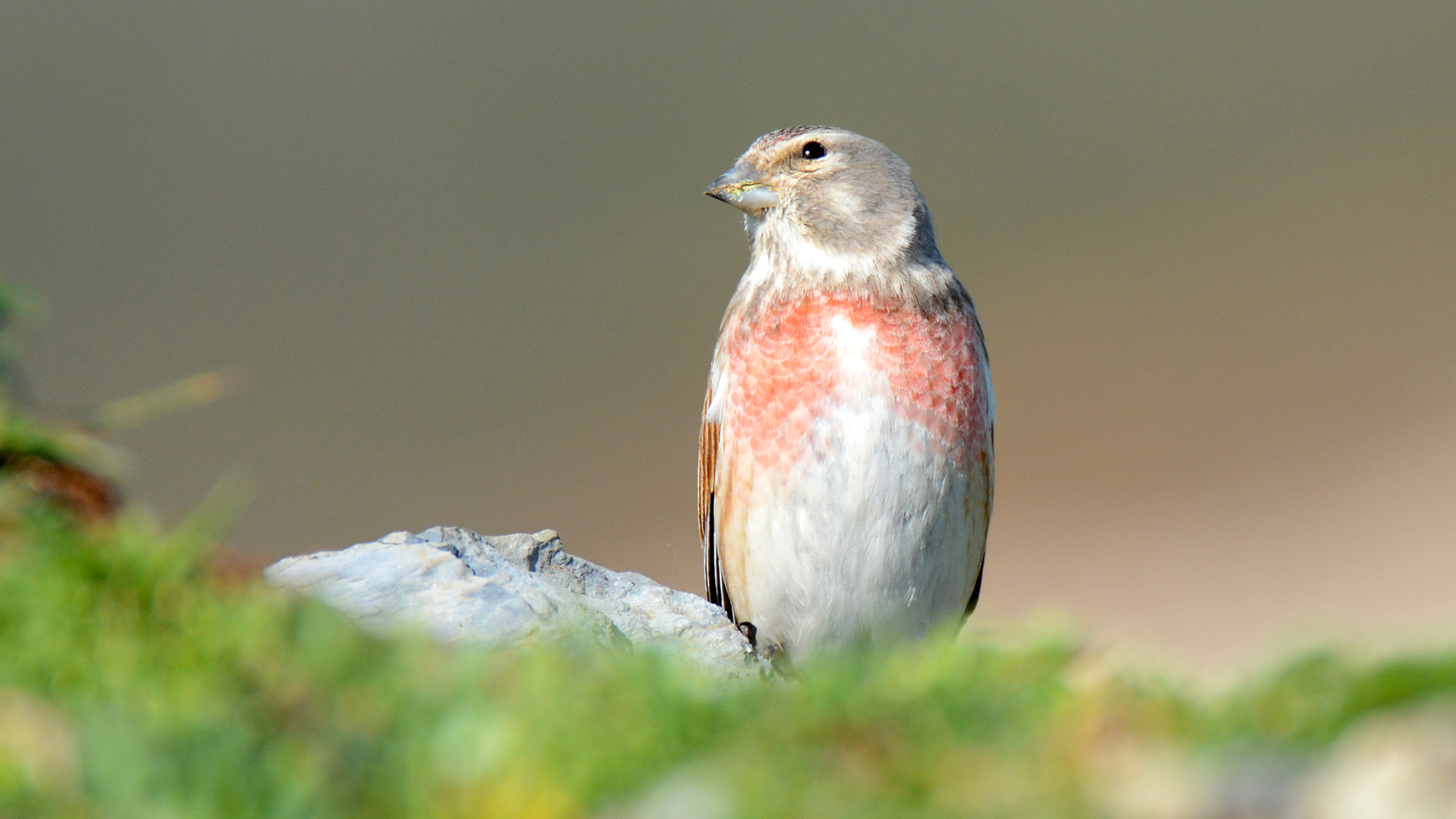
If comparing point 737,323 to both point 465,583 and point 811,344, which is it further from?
point 465,583

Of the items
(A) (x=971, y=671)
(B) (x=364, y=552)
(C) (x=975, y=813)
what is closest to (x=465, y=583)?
(B) (x=364, y=552)

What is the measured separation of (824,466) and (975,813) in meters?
1.96

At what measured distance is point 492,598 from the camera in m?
1.74

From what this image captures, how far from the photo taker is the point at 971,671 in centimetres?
117

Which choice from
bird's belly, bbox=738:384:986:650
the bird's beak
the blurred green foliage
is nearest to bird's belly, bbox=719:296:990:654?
bird's belly, bbox=738:384:986:650

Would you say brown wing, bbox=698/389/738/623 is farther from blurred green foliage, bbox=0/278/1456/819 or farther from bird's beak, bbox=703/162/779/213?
blurred green foliage, bbox=0/278/1456/819

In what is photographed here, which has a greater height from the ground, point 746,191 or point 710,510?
point 746,191

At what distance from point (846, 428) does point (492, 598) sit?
1.24 meters

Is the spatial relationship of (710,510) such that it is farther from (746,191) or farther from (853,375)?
(746,191)

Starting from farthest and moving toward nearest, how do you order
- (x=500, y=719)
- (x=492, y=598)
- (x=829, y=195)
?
(x=829, y=195)
(x=492, y=598)
(x=500, y=719)

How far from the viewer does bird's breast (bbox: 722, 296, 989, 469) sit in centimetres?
282

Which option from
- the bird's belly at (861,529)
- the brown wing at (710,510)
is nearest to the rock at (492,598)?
the bird's belly at (861,529)

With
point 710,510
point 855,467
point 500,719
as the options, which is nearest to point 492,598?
point 500,719

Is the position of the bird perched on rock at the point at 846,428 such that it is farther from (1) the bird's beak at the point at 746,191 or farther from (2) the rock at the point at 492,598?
(2) the rock at the point at 492,598
